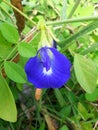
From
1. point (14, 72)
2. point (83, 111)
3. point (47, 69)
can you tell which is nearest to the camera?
point (47, 69)

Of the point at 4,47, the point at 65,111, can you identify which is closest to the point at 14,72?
the point at 4,47

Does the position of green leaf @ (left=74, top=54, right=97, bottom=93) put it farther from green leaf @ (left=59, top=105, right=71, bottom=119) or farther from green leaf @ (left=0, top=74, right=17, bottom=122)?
green leaf @ (left=59, top=105, right=71, bottom=119)

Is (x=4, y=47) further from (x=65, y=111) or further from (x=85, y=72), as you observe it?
(x=65, y=111)

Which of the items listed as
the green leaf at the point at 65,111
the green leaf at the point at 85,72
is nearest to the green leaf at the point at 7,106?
the green leaf at the point at 85,72

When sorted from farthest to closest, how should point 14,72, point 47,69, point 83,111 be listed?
point 83,111 → point 14,72 → point 47,69

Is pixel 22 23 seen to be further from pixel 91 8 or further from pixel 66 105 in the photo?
pixel 91 8

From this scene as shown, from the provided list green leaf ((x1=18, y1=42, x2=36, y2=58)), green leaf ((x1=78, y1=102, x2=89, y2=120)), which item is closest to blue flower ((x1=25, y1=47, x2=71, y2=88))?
green leaf ((x1=18, y1=42, x2=36, y2=58))

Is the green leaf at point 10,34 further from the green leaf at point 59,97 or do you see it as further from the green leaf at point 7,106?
the green leaf at point 59,97

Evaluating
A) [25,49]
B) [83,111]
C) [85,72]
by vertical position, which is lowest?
[83,111]
